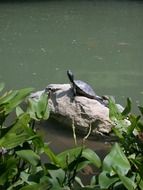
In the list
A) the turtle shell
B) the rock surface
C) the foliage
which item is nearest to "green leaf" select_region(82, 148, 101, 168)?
the foliage

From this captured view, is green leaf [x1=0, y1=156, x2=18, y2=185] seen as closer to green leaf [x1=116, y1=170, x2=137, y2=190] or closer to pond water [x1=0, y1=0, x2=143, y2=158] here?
green leaf [x1=116, y1=170, x2=137, y2=190]

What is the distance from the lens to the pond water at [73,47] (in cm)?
339

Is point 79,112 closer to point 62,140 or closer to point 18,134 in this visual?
point 62,140

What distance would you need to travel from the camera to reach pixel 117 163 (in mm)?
1125

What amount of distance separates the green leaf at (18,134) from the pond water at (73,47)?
127 centimetres

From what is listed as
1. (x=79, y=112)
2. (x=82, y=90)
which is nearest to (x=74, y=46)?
(x=82, y=90)

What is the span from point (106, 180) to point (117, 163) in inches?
2.0

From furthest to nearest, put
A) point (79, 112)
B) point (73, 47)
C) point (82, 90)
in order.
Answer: point (73, 47) → point (82, 90) → point (79, 112)

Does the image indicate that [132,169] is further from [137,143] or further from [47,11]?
[47,11]

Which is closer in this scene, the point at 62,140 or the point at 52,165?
the point at 52,165

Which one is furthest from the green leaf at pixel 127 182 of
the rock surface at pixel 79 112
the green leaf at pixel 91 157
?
the rock surface at pixel 79 112

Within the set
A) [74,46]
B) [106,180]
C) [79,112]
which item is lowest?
[74,46]

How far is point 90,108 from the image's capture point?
2629mm


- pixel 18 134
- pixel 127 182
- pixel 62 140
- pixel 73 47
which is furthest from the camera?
pixel 73 47
